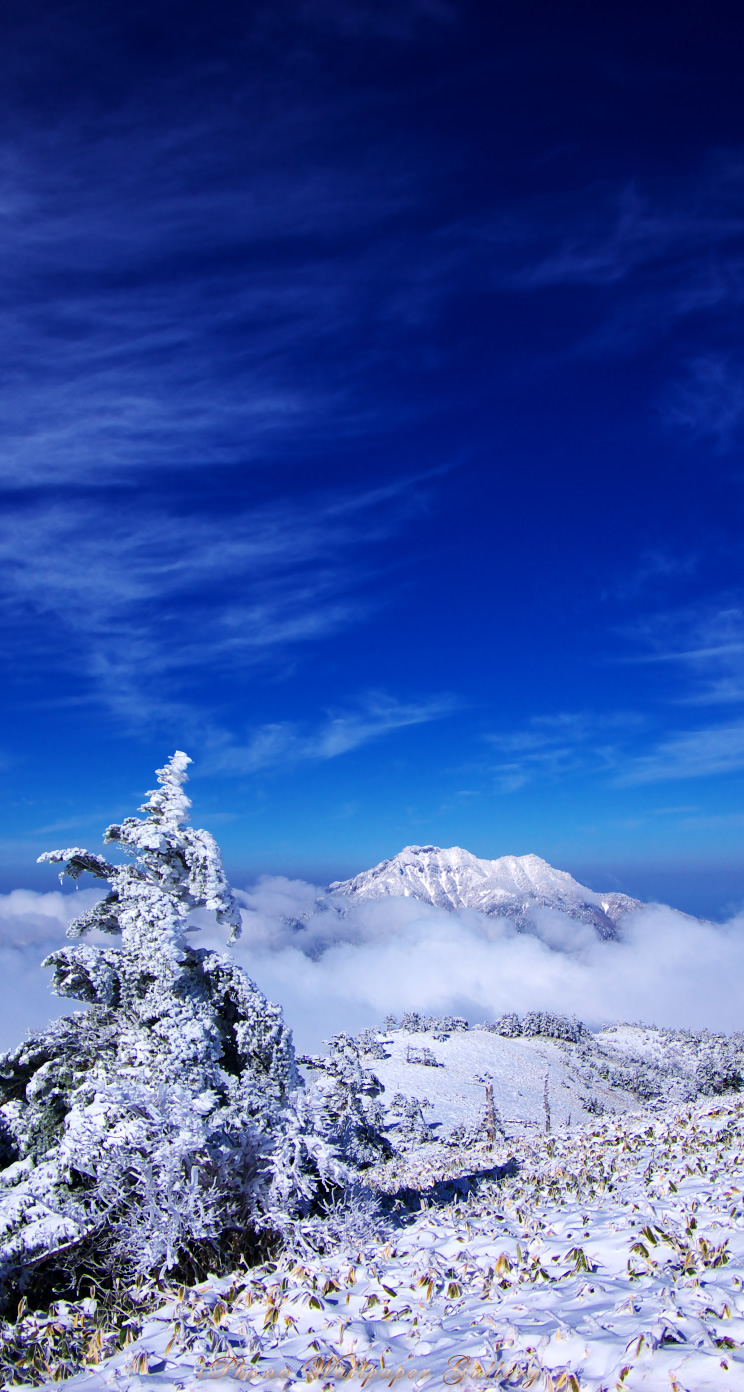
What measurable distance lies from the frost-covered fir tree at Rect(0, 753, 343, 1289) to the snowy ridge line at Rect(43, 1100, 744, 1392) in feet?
3.34

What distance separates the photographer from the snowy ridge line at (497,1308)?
4488mm

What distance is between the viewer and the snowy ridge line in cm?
449

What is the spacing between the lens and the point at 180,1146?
776 centimetres

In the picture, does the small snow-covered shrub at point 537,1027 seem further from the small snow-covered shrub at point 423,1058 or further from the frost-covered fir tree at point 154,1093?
the frost-covered fir tree at point 154,1093

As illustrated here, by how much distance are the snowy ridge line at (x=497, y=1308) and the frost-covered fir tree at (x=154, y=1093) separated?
3.34 feet

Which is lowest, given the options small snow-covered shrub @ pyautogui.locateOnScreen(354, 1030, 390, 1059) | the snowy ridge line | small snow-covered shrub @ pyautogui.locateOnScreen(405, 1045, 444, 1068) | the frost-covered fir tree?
small snow-covered shrub @ pyautogui.locateOnScreen(405, 1045, 444, 1068)

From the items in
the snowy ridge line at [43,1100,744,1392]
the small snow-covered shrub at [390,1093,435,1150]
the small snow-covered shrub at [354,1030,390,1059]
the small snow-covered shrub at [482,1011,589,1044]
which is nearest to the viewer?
the snowy ridge line at [43,1100,744,1392]

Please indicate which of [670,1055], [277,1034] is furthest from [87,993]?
[670,1055]

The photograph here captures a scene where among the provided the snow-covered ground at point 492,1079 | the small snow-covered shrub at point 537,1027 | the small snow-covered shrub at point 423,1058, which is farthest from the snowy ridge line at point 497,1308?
the small snow-covered shrub at point 537,1027

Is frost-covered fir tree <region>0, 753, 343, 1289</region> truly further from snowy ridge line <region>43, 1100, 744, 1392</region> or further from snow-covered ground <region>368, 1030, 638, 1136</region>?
snow-covered ground <region>368, 1030, 638, 1136</region>

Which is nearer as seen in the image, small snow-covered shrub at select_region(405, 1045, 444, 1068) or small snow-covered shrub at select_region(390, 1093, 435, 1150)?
small snow-covered shrub at select_region(390, 1093, 435, 1150)

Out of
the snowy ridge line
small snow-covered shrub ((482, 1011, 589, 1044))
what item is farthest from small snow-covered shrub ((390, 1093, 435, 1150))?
the snowy ridge line

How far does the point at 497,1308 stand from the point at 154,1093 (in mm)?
4512

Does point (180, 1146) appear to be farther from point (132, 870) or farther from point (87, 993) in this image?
point (132, 870)
